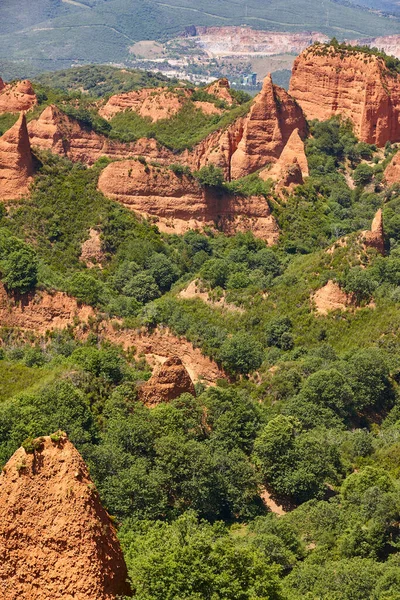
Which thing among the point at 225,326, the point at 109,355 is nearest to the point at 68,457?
the point at 109,355

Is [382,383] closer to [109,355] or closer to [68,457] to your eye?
[109,355]

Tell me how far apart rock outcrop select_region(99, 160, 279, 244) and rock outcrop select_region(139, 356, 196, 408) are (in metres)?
31.9

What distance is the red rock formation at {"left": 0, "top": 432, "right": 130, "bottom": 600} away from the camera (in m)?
23.6

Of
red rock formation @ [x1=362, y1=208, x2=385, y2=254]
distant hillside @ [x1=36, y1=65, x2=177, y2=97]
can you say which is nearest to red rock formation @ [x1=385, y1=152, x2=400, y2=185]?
red rock formation @ [x1=362, y1=208, x2=385, y2=254]

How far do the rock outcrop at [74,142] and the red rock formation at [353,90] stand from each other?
19126 millimetres

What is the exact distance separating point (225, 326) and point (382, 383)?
34.9 feet

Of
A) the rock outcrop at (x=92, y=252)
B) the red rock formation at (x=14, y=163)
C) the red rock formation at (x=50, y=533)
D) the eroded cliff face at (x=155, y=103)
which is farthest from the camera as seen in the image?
the eroded cliff face at (x=155, y=103)

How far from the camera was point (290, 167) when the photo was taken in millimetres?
81250

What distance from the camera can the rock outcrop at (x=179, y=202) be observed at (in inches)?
2849

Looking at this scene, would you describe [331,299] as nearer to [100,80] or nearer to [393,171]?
[393,171]

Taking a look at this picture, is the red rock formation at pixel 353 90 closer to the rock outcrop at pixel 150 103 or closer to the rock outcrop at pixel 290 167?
the rock outcrop at pixel 290 167

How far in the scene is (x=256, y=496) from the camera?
38.8 m

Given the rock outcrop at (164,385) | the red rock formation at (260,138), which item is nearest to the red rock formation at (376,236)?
the rock outcrop at (164,385)

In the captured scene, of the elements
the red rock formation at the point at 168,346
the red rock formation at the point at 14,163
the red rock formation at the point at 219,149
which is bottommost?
the red rock formation at the point at 219,149
